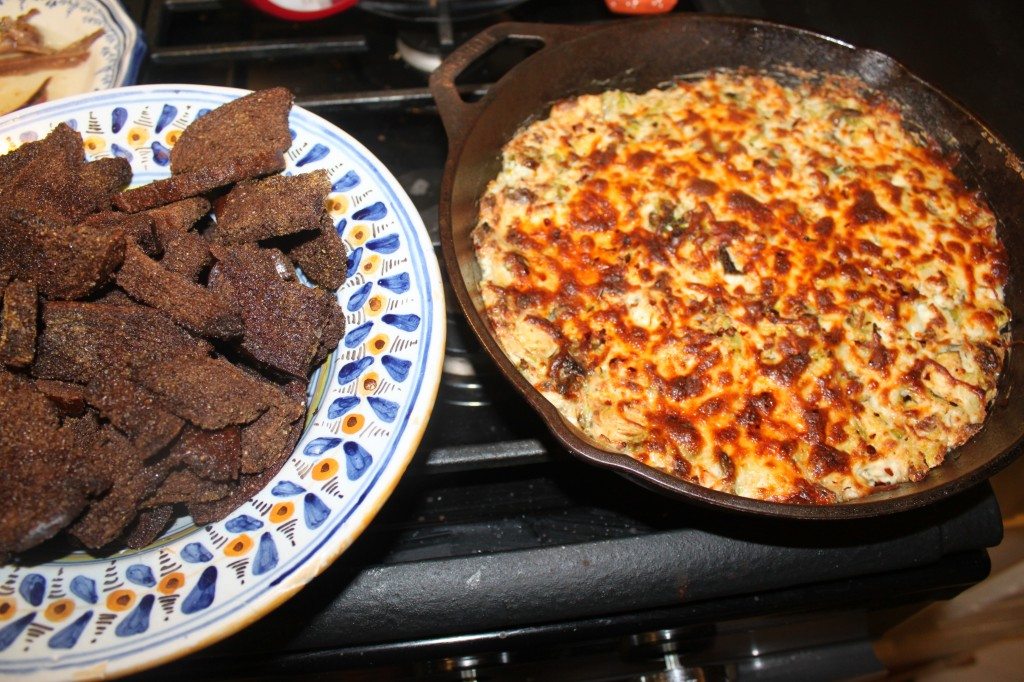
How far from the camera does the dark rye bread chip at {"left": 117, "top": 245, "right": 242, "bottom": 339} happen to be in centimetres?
143

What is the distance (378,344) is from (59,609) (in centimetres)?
73

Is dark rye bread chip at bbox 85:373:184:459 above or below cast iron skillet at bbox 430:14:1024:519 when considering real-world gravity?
below

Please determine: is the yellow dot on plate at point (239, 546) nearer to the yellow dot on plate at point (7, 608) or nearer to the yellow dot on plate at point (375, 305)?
the yellow dot on plate at point (7, 608)

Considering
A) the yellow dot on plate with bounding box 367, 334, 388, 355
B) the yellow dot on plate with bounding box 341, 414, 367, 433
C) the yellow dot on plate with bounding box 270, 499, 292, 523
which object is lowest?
the yellow dot on plate with bounding box 270, 499, 292, 523

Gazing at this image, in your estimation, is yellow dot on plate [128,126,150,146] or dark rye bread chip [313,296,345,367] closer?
dark rye bread chip [313,296,345,367]

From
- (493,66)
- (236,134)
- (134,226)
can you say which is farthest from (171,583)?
(493,66)

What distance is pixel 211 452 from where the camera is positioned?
134cm

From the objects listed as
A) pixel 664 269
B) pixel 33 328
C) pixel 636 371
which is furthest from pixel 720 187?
→ pixel 33 328

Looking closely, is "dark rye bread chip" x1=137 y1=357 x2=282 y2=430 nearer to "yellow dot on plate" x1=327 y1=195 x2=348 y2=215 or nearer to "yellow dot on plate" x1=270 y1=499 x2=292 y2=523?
"yellow dot on plate" x1=270 y1=499 x2=292 y2=523

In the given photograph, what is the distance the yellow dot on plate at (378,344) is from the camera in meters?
1.47

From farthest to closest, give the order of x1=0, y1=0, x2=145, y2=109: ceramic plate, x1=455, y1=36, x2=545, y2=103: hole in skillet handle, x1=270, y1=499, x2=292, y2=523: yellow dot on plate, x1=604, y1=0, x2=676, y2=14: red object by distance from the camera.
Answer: x1=604, y1=0, x2=676, y2=14: red object, x1=455, y1=36, x2=545, y2=103: hole in skillet handle, x1=0, y1=0, x2=145, y2=109: ceramic plate, x1=270, y1=499, x2=292, y2=523: yellow dot on plate

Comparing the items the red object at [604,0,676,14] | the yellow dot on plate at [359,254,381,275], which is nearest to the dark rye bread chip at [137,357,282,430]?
the yellow dot on plate at [359,254,381,275]

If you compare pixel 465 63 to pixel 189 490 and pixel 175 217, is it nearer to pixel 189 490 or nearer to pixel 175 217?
pixel 175 217

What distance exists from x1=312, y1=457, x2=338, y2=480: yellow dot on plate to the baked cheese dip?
0.58 meters
